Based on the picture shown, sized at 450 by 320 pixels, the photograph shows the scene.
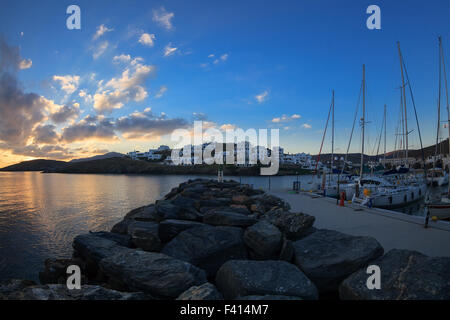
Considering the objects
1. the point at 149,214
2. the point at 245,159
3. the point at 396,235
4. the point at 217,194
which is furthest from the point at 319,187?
the point at 245,159

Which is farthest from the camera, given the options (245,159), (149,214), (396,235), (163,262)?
(245,159)

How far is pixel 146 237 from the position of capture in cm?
781

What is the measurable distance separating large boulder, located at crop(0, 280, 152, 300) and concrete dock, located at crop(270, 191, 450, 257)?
318 inches

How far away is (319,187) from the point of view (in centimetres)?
2902

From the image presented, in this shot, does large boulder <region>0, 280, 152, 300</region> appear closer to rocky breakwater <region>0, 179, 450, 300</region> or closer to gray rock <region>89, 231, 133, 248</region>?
rocky breakwater <region>0, 179, 450, 300</region>

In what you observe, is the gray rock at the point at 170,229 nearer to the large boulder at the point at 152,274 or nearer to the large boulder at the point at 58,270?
the large boulder at the point at 152,274

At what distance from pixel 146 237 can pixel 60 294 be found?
152 inches

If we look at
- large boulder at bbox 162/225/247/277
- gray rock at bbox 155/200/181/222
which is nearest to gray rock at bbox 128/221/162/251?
large boulder at bbox 162/225/247/277

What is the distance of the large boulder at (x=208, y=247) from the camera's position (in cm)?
607

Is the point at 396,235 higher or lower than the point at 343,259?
lower
